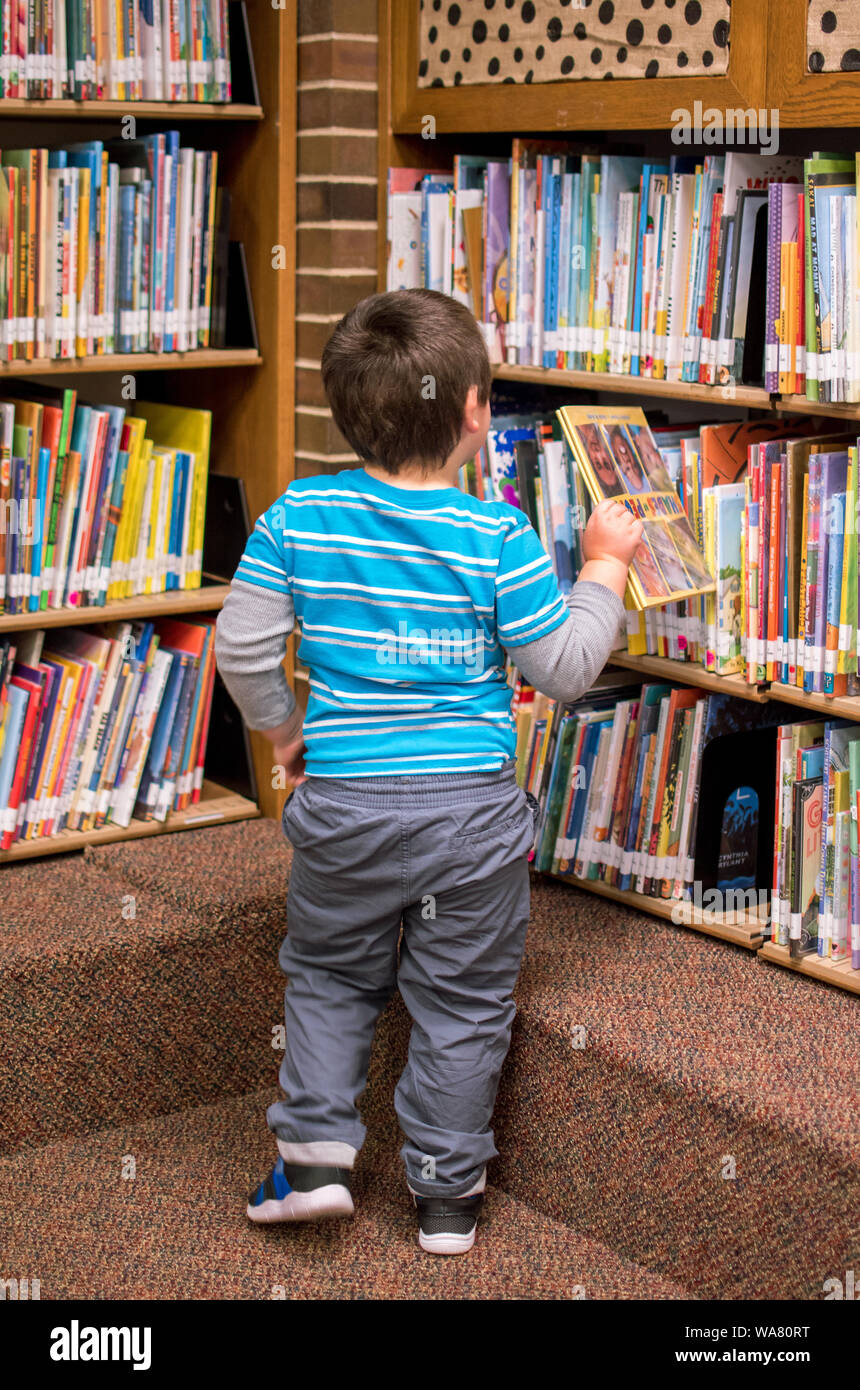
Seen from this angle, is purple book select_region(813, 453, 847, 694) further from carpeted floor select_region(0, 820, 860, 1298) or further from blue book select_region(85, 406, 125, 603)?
blue book select_region(85, 406, 125, 603)

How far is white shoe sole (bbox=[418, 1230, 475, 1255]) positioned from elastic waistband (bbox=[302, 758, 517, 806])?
1.91 ft

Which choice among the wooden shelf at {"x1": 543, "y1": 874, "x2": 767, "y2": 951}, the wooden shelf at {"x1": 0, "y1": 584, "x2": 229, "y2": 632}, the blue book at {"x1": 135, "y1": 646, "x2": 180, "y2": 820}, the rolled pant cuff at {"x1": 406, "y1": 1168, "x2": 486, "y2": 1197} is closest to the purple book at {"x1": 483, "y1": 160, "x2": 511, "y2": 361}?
the wooden shelf at {"x1": 0, "y1": 584, "x2": 229, "y2": 632}

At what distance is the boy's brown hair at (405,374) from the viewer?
5.91ft

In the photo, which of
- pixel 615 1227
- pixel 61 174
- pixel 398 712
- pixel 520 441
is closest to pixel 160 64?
pixel 61 174

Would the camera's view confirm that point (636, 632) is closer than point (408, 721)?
No

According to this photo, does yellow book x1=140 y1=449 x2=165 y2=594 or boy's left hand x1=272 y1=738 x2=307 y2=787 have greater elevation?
yellow book x1=140 y1=449 x2=165 y2=594

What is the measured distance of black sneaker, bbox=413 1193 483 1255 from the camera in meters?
1.98

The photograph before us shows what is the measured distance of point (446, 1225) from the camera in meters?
1.98

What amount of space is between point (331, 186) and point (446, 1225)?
173 cm

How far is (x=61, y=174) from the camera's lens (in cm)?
246

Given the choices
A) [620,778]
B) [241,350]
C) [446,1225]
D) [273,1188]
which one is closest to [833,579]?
[620,778]

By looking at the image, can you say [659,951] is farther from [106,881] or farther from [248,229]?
[248,229]

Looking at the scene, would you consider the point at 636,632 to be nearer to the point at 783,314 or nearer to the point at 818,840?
the point at 818,840
